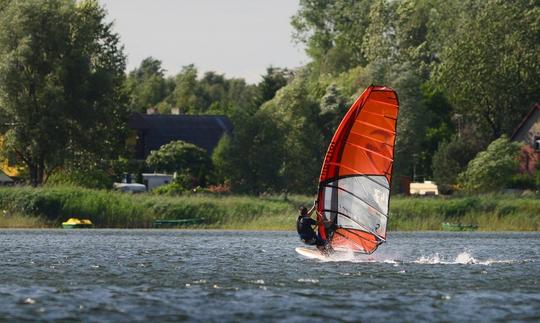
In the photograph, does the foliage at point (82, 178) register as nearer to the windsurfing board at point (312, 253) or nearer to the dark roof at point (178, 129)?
the windsurfing board at point (312, 253)

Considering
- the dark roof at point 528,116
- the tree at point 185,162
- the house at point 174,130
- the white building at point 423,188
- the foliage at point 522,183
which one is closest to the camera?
the foliage at point 522,183

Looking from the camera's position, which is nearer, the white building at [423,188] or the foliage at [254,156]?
the foliage at [254,156]

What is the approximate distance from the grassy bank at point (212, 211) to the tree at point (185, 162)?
23175mm

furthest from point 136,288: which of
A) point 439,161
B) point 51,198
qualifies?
point 439,161

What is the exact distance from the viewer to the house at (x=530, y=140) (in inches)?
3398

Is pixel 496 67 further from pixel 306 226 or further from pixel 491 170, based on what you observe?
pixel 306 226

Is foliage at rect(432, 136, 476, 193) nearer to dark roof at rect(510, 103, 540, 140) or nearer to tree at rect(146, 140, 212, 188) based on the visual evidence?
dark roof at rect(510, 103, 540, 140)

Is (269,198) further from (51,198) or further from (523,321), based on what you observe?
(523,321)

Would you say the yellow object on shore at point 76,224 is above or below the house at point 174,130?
below

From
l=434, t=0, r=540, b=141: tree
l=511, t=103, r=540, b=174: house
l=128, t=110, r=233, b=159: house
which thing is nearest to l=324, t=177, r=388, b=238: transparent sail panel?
l=511, t=103, r=540, b=174: house

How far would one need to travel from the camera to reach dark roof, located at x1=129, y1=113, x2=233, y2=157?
342 feet

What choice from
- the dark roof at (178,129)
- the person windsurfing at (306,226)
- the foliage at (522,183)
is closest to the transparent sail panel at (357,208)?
the person windsurfing at (306,226)

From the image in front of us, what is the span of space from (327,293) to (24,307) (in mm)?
6130

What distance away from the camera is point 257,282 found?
101 feet
